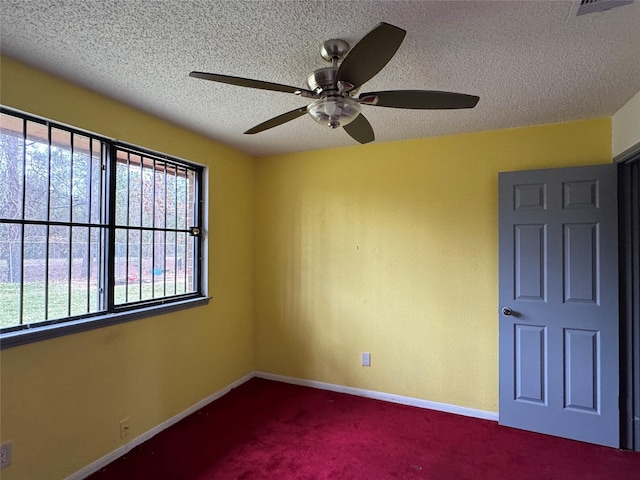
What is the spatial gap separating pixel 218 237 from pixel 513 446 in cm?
288

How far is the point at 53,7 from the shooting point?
139 cm

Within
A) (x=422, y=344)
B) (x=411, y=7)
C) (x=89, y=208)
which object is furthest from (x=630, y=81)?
(x=89, y=208)

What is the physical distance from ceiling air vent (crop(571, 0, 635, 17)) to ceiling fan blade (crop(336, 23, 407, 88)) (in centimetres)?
81

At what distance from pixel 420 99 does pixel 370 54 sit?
1.38ft

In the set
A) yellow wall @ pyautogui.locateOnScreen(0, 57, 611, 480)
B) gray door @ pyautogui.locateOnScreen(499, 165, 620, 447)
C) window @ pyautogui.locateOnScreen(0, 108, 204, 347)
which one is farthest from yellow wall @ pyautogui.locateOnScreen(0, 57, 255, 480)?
gray door @ pyautogui.locateOnScreen(499, 165, 620, 447)

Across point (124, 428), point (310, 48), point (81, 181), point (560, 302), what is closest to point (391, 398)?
point (560, 302)

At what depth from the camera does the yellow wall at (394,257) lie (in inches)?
111

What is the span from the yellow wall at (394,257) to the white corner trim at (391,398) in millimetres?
49

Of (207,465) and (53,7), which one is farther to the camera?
(207,465)

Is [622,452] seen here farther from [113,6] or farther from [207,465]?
[113,6]

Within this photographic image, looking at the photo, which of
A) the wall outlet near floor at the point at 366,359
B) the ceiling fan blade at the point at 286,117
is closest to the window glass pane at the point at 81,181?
the ceiling fan blade at the point at 286,117

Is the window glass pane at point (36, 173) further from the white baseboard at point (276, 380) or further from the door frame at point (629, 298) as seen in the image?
the door frame at point (629, 298)

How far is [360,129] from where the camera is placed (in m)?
1.92

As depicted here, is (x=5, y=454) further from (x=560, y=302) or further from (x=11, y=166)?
(x=560, y=302)
